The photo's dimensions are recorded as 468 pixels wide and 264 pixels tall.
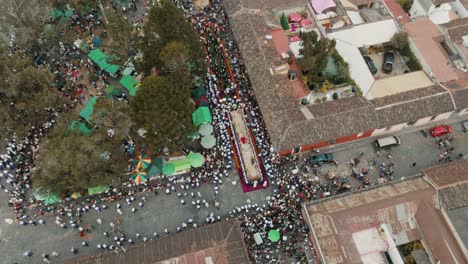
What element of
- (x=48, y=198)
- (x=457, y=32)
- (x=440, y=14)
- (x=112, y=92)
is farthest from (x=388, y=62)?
(x=48, y=198)

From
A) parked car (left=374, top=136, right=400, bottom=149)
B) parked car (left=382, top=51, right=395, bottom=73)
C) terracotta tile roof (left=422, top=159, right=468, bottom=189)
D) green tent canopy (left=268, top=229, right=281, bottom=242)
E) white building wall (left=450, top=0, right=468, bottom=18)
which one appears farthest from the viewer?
white building wall (left=450, top=0, right=468, bottom=18)

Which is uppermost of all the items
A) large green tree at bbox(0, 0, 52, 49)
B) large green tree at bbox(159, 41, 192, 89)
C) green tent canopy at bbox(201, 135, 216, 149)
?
large green tree at bbox(0, 0, 52, 49)

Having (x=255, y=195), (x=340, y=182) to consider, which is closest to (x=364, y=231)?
(x=340, y=182)

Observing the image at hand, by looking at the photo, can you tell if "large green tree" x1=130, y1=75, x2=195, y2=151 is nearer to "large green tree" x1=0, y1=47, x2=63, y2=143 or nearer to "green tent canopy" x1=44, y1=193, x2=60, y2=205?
"green tent canopy" x1=44, y1=193, x2=60, y2=205

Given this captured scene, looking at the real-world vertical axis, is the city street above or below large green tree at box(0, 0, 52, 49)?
below

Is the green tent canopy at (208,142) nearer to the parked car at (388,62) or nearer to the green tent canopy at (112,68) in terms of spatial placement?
the green tent canopy at (112,68)

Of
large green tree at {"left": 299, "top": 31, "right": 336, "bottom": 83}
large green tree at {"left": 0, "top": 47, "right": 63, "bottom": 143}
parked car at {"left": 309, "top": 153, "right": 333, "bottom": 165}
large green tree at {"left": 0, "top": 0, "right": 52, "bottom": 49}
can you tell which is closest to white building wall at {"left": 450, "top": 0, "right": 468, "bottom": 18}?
large green tree at {"left": 299, "top": 31, "right": 336, "bottom": 83}

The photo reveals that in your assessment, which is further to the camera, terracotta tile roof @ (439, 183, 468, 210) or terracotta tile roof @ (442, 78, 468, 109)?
terracotta tile roof @ (442, 78, 468, 109)

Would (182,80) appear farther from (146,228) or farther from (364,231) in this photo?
(364,231)
